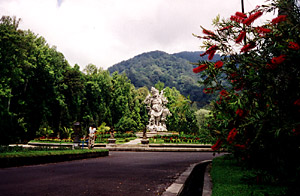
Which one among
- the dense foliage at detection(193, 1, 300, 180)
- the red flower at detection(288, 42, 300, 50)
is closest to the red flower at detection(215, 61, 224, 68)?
the dense foliage at detection(193, 1, 300, 180)

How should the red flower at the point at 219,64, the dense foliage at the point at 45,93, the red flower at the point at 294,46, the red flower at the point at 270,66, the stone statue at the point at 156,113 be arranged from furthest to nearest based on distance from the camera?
the stone statue at the point at 156,113, the dense foliage at the point at 45,93, the red flower at the point at 219,64, the red flower at the point at 270,66, the red flower at the point at 294,46

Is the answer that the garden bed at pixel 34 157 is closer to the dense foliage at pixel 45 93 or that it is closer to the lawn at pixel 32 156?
the lawn at pixel 32 156

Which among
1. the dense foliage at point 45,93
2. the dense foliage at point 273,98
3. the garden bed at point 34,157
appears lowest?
the garden bed at point 34,157

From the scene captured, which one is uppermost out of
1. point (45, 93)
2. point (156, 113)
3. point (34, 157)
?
point (45, 93)

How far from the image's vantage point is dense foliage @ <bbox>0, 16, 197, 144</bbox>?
2956cm

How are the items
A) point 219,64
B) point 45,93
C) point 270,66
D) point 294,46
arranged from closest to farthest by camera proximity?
point 294,46 → point 270,66 → point 219,64 → point 45,93

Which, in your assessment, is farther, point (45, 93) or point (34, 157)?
point (45, 93)

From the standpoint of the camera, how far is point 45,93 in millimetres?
40125

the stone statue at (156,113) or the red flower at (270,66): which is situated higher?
the stone statue at (156,113)

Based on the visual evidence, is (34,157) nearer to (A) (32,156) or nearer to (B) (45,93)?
(A) (32,156)

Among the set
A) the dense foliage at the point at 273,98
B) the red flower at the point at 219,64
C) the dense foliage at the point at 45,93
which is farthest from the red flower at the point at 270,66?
the dense foliage at the point at 45,93

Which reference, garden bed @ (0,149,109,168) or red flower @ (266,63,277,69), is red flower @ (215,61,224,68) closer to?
red flower @ (266,63,277,69)

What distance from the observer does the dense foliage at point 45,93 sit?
29.6 m

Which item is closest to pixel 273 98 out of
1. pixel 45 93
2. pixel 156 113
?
pixel 45 93
